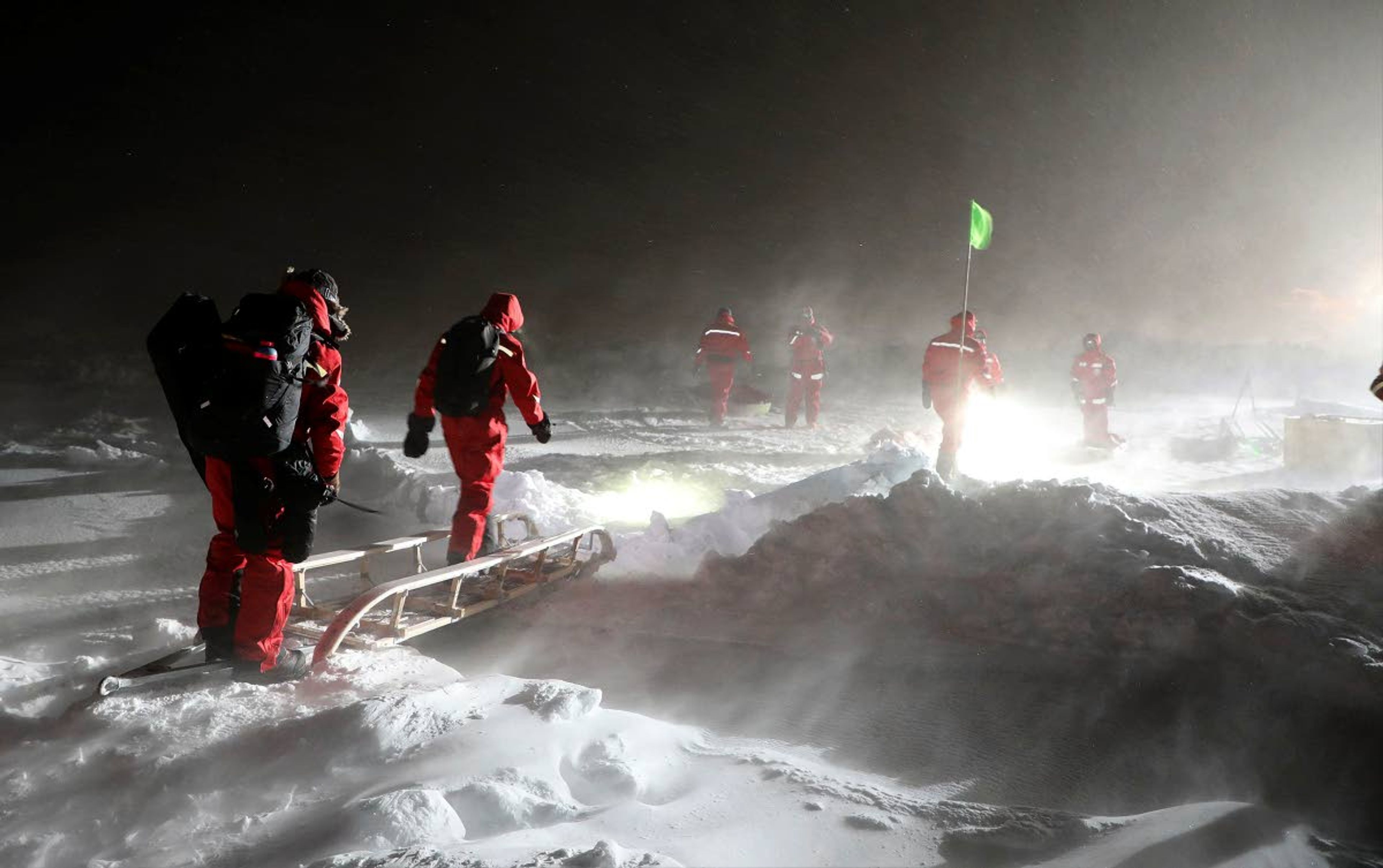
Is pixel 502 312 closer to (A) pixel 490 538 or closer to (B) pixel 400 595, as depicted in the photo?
(A) pixel 490 538

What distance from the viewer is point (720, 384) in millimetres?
11555

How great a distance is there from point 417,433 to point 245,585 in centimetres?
173

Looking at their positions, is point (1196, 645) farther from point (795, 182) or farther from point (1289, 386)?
point (1289, 386)

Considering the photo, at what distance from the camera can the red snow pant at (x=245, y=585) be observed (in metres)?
2.99

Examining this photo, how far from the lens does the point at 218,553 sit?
315 cm

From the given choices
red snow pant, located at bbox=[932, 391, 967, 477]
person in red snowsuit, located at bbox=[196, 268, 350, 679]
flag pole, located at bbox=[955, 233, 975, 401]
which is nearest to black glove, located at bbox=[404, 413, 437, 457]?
person in red snowsuit, located at bbox=[196, 268, 350, 679]

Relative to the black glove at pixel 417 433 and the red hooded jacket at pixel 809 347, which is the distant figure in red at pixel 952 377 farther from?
the black glove at pixel 417 433

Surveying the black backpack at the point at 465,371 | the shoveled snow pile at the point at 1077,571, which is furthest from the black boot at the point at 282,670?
the shoveled snow pile at the point at 1077,571

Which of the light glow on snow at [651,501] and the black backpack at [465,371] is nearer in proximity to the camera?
the black backpack at [465,371]

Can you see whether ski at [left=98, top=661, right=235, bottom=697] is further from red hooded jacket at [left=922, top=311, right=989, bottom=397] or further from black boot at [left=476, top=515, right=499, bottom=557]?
red hooded jacket at [left=922, top=311, right=989, bottom=397]

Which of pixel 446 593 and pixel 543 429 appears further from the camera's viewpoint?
pixel 543 429

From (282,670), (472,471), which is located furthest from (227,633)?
(472,471)

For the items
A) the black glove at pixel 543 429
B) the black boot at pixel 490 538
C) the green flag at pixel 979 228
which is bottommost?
the black boot at pixel 490 538

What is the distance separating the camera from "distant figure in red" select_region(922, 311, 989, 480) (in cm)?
780
